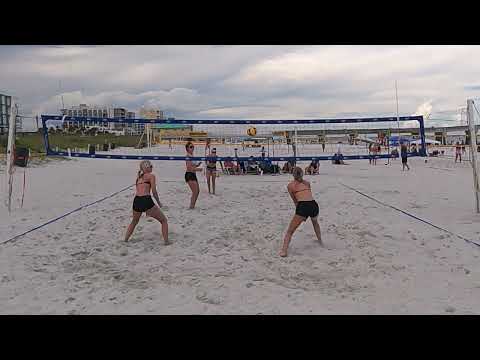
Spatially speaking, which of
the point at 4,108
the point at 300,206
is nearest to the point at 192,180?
the point at 300,206

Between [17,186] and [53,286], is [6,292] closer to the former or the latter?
[53,286]

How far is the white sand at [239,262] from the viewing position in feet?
11.0

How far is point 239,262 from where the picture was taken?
4.41 m

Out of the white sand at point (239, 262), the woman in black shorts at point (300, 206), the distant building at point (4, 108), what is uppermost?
the distant building at point (4, 108)

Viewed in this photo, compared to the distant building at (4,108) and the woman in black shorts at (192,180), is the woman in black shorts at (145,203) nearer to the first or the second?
the woman in black shorts at (192,180)

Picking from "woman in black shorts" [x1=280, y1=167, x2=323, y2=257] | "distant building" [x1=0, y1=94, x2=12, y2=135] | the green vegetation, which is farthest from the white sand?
the green vegetation

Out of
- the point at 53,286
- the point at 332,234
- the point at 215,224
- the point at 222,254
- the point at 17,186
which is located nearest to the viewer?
the point at 53,286

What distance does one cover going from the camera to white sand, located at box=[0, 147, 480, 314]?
3.36m

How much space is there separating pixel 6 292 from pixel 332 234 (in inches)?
149

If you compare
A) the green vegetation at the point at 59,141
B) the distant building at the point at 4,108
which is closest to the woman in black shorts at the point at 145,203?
the distant building at the point at 4,108

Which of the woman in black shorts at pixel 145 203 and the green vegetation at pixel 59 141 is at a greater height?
the green vegetation at pixel 59 141

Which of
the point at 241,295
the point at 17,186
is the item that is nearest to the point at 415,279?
the point at 241,295

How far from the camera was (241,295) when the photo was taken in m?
3.54
